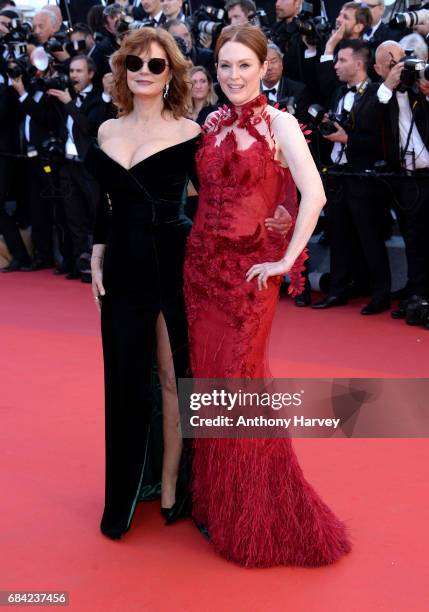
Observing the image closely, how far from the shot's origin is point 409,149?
608 centimetres

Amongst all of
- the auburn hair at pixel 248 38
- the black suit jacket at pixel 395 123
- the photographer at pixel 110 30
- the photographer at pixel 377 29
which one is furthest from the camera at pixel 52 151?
the auburn hair at pixel 248 38

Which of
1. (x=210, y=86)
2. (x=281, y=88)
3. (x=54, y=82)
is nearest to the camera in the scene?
(x=281, y=88)

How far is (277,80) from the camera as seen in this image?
6723mm

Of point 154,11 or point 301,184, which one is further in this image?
point 154,11

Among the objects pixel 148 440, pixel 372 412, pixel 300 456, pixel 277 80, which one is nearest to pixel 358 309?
pixel 277 80

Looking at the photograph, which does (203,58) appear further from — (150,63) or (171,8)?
(150,63)

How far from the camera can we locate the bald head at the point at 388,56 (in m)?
6.03

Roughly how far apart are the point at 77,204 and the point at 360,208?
2399mm

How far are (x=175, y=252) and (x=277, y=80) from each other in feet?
Answer: 12.6

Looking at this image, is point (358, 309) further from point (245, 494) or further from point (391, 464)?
point (245, 494)

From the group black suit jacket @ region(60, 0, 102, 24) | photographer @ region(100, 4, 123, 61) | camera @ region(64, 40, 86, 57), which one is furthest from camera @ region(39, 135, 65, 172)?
black suit jacket @ region(60, 0, 102, 24)

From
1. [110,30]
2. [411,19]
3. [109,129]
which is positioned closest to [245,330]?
[109,129]

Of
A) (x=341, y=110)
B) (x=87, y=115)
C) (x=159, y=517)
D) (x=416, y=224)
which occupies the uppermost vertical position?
(x=341, y=110)

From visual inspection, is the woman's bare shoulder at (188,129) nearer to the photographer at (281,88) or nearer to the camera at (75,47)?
the photographer at (281,88)
